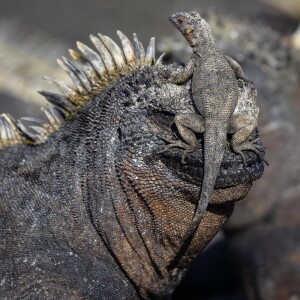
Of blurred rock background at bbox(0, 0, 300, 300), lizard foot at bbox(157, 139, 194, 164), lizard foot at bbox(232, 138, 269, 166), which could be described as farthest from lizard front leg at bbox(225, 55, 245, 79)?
blurred rock background at bbox(0, 0, 300, 300)

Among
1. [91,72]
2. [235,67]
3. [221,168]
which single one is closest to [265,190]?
[91,72]

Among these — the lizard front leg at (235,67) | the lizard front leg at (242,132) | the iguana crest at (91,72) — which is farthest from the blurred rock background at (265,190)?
the lizard front leg at (242,132)

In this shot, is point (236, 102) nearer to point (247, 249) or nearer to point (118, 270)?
point (118, 270)

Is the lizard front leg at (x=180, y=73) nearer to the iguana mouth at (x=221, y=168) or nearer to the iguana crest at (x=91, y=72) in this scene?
the iguana crest at (x=91, y=72)

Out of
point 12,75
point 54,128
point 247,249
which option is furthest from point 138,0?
point 54,128

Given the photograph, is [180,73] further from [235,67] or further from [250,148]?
[250,148]

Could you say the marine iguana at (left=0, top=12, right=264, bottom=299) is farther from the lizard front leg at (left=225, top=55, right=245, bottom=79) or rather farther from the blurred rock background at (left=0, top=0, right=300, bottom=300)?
the blurred rock background at (left=0, top=0, right=300, bottom=300)

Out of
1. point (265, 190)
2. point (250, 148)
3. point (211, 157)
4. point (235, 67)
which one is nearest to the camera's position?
point (211, 157)
